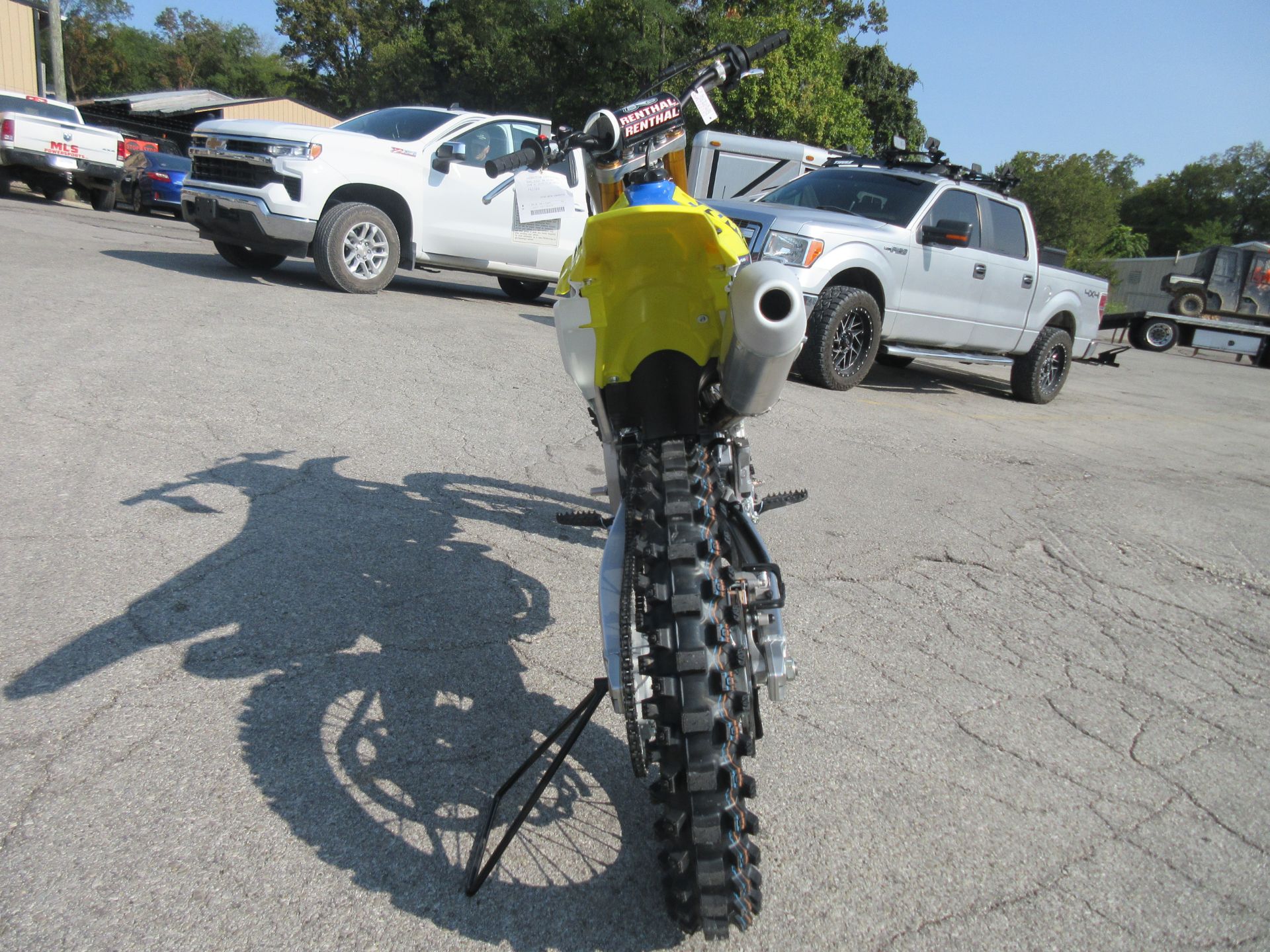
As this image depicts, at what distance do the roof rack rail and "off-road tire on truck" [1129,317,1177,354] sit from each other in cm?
1470

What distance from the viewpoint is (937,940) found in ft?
7.00

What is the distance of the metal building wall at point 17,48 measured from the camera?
3036 centimetres

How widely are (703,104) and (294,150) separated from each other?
682cm

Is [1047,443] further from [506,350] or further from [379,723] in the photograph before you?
[379,723]

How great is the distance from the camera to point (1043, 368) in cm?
1048

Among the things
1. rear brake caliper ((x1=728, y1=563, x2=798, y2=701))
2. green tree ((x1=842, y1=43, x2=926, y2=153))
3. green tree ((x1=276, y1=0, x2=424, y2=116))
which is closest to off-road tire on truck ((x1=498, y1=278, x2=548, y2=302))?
rear brake caliper ((x1=728, y1=563, x2=798, y2=701))

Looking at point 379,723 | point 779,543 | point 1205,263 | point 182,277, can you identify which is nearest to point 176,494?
point 379,723

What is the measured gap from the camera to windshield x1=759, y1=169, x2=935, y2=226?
892 cm

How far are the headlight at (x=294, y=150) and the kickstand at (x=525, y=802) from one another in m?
7.98

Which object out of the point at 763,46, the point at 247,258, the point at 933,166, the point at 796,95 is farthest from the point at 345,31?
the point at 763,46

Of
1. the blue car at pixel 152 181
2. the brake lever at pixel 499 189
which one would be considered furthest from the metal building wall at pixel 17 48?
the brake lever at pixel 499 189

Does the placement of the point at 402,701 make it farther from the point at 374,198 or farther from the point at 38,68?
the point at 38,68

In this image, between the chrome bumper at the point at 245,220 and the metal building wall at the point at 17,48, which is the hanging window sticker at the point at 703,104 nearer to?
the chrome bumper at the point at 245,220

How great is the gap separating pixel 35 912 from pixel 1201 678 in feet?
13.2
